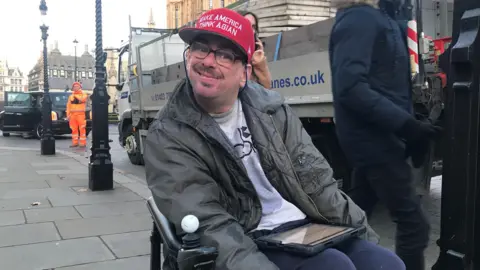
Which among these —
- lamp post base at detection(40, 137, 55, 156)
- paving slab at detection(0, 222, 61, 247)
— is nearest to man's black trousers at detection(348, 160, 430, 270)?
paving slab at detection(0, 222, 61, 247)

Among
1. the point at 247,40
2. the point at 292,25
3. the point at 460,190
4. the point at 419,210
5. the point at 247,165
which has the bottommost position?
the point at 419,210

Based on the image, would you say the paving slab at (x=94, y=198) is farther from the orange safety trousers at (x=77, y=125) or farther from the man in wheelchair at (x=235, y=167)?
the orange safety trousers at (x=77, y=125)

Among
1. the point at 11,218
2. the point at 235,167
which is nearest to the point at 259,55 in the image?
the point at 235,167

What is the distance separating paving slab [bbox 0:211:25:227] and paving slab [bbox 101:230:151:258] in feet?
4.02

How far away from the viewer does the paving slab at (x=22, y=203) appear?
602 centimetres

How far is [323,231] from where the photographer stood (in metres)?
1.99

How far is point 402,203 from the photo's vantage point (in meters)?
2.83

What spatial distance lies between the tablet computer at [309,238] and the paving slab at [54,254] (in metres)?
2.49

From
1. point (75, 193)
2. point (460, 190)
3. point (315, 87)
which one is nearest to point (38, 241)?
point (75, 193)

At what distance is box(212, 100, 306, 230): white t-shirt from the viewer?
6.81 feet

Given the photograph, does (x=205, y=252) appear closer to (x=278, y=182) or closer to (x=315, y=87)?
(x=278, y=182)

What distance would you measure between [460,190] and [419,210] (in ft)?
2.00

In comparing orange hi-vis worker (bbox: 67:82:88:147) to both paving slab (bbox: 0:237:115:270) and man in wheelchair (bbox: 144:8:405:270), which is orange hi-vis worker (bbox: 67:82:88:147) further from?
man in wheelchair (bbox: 144:8:405:270)

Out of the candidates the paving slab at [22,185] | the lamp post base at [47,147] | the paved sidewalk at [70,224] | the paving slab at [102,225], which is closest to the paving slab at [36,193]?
the paved sidewalk at [70,224]
